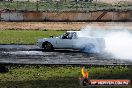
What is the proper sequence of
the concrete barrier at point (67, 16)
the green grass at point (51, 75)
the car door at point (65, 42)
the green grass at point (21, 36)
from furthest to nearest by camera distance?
the concrete barrier at point (67, 16), the green grass at point (21, 36), the car door at point (65, 42), the green grass at point (51, 75)

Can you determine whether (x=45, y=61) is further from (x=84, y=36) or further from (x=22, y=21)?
(x=22, y=21)

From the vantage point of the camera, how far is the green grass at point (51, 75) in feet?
57.2

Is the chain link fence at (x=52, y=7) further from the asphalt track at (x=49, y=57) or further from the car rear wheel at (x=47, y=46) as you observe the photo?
the asphalt track at (x=49, y=57)

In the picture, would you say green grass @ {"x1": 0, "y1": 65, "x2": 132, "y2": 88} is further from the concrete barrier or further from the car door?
the concrete barrier

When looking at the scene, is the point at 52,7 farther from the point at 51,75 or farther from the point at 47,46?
the point at 51,75

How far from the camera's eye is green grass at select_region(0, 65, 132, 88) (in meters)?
17.4

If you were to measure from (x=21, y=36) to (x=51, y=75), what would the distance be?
1564cm

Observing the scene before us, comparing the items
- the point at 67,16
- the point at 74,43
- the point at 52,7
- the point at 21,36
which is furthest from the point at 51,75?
the point at 52,7

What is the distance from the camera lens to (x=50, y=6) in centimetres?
5478

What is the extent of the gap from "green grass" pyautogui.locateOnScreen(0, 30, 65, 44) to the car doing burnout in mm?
3760

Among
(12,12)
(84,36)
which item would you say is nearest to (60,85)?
(84,36)

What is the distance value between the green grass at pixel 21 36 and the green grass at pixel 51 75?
34.4 ft

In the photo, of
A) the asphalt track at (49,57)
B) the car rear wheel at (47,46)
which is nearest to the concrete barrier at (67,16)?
the asphalt track at (49,57)

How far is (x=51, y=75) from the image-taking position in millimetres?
19516
